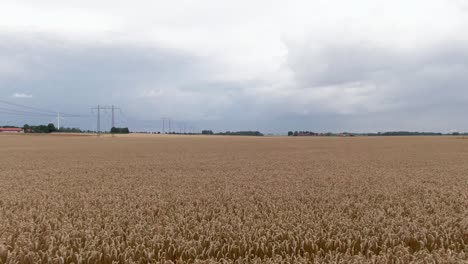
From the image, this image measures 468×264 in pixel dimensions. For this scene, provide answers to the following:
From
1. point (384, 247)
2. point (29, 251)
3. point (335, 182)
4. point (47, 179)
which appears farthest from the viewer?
point (47, 179)

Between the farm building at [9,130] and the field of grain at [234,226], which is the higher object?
the farm building at [9,130]

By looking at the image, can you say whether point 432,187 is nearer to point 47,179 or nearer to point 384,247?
point 384,247

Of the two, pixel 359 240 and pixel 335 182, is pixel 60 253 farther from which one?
pixel 335 182

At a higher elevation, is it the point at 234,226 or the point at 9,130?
the point at 9,130

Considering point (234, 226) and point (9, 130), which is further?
point (9, 130)

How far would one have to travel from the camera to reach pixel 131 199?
8891mm

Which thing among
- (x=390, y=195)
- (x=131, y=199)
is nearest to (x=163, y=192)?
(x=131, y=199)

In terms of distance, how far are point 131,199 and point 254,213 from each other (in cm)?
434

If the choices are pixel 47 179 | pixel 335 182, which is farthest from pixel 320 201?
pixel 47 179

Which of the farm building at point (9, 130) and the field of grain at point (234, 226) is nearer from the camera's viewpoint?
the field of grain at point (234, 226)

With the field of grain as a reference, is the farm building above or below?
above

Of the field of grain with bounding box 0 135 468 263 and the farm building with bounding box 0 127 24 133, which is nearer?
Answer: the field of grain with bounding box 0 135 468 263

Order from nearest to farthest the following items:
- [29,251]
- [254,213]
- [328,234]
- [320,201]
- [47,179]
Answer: [29,251]
[328,234]
[254,213]
[320,201]
[47,179]

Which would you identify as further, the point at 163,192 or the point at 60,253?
the point at 163,192
